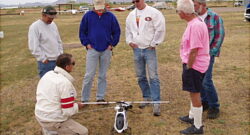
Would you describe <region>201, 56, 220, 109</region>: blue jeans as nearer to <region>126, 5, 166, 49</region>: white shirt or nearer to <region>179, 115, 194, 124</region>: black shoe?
<region>179, 115, 194, 124</region>: black shoe

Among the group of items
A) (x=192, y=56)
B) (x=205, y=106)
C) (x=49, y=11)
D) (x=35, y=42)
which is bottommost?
(x=205, y=106)

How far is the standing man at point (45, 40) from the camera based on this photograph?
450 centimetres

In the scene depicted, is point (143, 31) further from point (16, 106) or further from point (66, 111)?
point (16, 106)

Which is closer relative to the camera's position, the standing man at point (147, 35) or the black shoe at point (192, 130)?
the black shoe at point (192, 130)

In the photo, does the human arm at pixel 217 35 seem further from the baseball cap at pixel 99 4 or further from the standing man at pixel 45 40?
the standing man at pixel 45 40

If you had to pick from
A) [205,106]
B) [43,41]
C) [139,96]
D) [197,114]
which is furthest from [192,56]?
[139,96]

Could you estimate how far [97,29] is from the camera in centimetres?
514

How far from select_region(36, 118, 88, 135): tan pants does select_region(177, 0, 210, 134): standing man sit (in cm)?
156

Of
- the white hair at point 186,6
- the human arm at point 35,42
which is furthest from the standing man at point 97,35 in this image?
the white hair at point 186,6

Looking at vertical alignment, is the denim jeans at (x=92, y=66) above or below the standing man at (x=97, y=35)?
below

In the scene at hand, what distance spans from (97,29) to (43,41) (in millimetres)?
1011

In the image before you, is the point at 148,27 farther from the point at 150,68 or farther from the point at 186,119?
the point at 186,119

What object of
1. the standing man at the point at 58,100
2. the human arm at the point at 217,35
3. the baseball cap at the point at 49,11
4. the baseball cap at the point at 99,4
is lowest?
the standing man at the point at 58,100

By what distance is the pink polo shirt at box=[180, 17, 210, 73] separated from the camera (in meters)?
3.62
